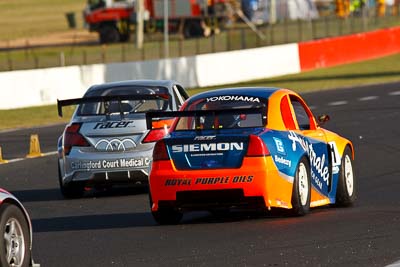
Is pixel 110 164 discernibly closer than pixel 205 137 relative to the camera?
No

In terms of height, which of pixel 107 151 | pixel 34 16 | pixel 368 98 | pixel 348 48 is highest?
pixel 107 151

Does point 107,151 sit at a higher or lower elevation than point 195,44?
higher

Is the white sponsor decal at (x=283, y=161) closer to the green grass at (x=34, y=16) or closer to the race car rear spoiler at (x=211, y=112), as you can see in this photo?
the race car rear spoiler at (x=211, y=112)

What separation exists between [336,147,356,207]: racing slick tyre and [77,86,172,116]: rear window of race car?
3.50 m

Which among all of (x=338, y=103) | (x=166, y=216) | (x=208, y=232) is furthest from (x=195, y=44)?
(x=208, y=232)

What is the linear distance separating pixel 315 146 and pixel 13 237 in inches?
202

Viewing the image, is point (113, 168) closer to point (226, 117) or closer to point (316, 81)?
point (226, 117)

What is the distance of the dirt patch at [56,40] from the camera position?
257 feet

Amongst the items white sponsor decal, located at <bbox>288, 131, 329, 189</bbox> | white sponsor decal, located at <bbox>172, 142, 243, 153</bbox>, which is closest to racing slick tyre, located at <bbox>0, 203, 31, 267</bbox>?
white sponsor decal, located at <bbox>172, 142, 243, 153</bbox>

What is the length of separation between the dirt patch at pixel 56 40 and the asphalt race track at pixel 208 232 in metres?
58.9

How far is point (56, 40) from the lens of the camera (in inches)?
3243

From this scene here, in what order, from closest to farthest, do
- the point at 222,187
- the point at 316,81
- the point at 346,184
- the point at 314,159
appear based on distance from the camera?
the point at 222,187
the point at 314,159
the point at 346,184
the point at 316,81

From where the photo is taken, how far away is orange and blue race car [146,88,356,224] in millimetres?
12719

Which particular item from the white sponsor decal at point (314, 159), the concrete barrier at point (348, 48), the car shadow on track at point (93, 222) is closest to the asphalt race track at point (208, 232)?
the car shadow on track at point (93, 222)
